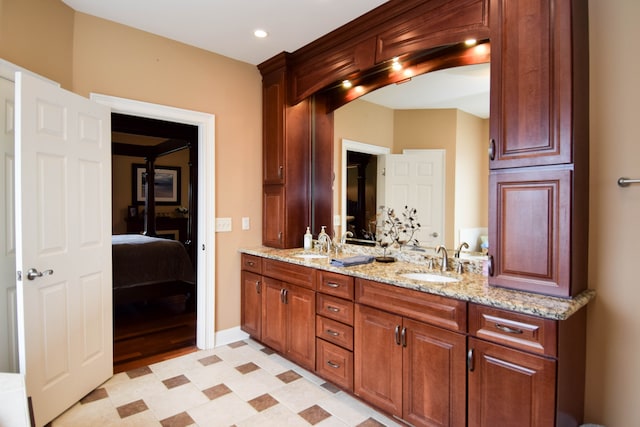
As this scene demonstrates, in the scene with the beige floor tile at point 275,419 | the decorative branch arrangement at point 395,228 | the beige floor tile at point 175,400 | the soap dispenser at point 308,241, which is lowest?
the beige floor tile at point 275,419

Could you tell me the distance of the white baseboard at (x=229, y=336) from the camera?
3327 millimetres

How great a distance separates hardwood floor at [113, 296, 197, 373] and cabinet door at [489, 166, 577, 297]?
2.78 metres

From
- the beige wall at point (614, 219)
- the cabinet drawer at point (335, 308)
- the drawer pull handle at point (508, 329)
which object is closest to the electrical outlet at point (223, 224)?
the cabinet drawer at point (335, 308)

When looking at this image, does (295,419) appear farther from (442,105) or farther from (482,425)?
(442,105)

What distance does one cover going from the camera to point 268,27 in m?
2.79

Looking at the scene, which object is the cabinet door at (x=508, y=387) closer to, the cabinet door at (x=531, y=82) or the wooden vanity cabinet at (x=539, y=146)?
the wooden vanity cabinet at (x=539, y=146)

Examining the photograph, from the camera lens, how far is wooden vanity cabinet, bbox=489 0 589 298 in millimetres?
1605

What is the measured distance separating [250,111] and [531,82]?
Result: 2.57 m

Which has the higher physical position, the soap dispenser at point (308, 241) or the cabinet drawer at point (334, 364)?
the soap dispenser at point (308, 241)

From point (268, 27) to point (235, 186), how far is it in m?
1.45

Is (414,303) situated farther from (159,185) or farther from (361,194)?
(159,185)

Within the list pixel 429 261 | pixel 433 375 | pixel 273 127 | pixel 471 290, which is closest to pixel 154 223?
pixel 273 127

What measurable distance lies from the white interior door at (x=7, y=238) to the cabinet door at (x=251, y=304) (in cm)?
169

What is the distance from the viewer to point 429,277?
2195 millimetres
